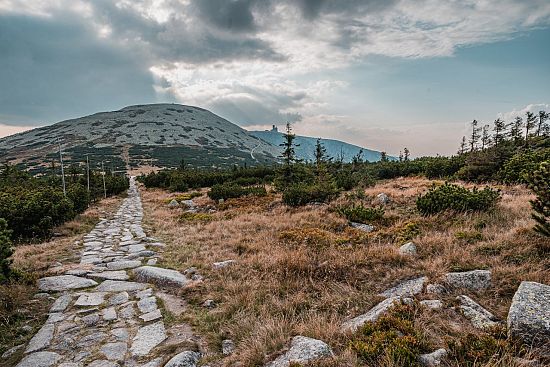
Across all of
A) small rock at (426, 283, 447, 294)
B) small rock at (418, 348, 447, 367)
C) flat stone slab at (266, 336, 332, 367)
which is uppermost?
small rock at (426, 283, 447, 294)

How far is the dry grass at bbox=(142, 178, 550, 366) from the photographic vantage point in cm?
392

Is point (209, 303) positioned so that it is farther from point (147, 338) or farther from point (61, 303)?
point (61, 303)

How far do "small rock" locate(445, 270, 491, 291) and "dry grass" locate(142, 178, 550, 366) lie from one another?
4.9 inches

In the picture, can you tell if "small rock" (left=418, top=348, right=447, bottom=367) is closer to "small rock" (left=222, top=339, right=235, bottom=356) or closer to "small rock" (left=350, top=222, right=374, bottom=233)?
"small rock" (left=222, top=339, right=235, bottom=356)

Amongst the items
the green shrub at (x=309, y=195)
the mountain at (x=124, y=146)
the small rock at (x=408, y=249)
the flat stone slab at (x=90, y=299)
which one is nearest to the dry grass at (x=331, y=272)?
the small rock at (x=408, y=249)

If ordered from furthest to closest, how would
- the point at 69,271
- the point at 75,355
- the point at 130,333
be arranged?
the point at 69,271, the point at 130,333, the point at 75,355

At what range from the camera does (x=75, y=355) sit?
150 inches

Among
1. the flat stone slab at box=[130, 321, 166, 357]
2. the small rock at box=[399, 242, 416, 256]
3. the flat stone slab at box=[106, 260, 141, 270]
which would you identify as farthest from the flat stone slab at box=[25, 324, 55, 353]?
the small rock at box=[399, 242, 416, 256]

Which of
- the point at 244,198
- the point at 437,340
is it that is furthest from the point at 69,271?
the point at 244,198

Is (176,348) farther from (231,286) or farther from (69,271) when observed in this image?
(69,271)

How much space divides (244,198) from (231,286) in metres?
13.7

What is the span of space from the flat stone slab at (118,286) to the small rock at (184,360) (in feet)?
9.03

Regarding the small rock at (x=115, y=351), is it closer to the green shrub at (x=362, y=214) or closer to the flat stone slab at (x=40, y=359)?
the flat stone slab at (x=40, y=359)

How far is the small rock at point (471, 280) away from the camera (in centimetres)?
458
